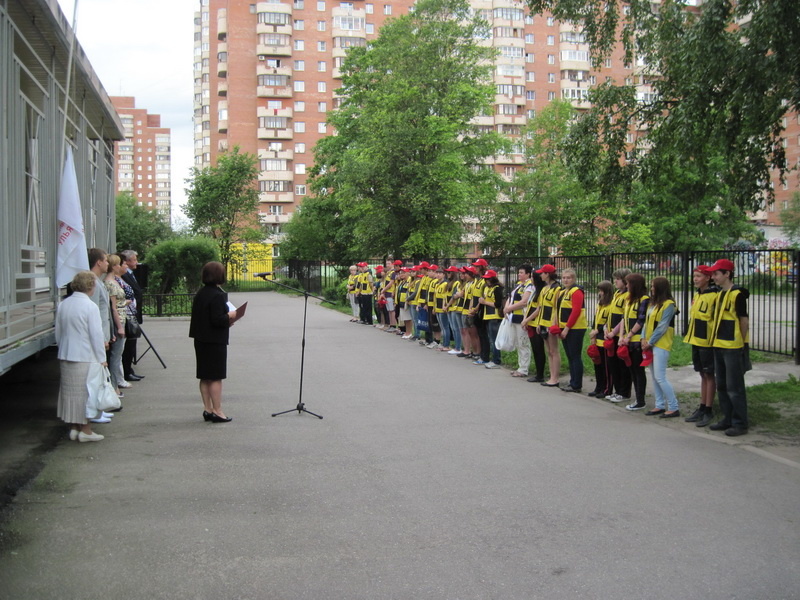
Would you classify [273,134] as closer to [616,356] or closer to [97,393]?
[616,356]

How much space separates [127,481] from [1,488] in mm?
969

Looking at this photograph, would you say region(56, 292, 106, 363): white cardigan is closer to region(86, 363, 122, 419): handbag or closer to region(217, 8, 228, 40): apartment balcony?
region(86, 363, 122, 419): handbag

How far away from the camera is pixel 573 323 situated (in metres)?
11.4

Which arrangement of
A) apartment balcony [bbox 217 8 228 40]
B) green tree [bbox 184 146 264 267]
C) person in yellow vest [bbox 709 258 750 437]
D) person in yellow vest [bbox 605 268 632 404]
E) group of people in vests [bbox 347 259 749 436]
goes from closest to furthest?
person in yellow vest [bbox 709 258 750 437], group of people in vests [bbox 347 259 749 436], person in yellow vest [bbox 605 268 632 404], green tree [bbox 184 146 264 267], apartment balcony [bbox 217 8 228 40]

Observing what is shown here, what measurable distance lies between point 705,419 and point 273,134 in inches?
3364

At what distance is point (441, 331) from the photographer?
1738 centimetres

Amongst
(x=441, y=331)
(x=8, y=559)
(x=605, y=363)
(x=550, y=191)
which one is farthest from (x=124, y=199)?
(x=8, y=559)

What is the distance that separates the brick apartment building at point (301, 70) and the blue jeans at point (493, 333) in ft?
244

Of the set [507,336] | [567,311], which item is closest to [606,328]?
[567,311]

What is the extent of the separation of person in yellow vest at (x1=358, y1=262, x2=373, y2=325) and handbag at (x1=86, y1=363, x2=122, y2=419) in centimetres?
1589

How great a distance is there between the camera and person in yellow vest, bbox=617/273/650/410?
9.88 metres

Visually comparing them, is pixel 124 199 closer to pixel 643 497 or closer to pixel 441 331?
pixel 441 331

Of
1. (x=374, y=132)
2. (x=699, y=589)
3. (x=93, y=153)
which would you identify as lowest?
(x=699, y=589)

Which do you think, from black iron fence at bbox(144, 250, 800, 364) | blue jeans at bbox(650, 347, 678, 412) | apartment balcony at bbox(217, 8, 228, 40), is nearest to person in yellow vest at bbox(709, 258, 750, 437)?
blue jeans at bbox(650, 347, 678, 412)
